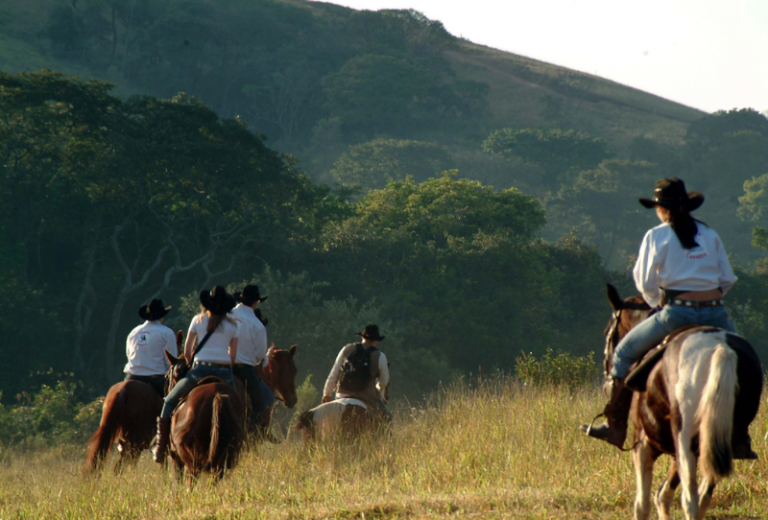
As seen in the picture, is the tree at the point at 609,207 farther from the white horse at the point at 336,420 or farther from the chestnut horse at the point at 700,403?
the chestnut horse at the point at 700,403

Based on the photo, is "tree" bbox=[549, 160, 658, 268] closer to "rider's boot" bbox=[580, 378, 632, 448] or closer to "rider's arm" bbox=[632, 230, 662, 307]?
"rider's boot" bbox=[580, 378, 632, 448]

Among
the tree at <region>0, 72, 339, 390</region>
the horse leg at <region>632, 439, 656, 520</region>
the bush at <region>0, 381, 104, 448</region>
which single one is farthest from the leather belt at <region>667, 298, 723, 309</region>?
the tree at <region>0, 72, 339, 390</region>

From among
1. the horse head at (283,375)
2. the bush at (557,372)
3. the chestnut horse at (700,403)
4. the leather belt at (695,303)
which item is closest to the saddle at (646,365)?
the chestnut horse at (700,403)

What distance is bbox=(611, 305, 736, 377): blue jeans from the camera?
14.2ft

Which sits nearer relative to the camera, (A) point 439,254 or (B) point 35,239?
→ (B) point 35,239

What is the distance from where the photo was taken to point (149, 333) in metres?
8.45

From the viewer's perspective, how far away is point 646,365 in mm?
4309

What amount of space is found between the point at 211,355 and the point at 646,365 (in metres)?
4.20

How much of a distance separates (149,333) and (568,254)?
27.2 meters

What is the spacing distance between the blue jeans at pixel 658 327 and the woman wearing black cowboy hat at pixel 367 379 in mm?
3951

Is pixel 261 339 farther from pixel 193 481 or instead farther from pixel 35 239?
pixel 35 239

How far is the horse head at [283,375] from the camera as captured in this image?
360 inches

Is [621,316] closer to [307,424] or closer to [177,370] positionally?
[307,424]

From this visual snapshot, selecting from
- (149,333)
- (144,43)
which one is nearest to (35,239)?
(149,333)
